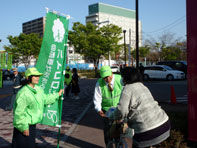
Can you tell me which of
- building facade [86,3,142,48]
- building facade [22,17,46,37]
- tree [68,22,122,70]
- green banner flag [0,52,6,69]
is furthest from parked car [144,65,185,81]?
building facade [22,17,46,37]

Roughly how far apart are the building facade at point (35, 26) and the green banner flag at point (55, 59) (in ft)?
419

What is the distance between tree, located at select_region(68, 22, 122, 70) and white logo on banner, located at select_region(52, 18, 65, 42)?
35065mm

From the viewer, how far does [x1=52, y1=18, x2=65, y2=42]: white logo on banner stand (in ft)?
14.5

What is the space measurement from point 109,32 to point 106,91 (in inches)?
1487

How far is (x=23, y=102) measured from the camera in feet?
10.7

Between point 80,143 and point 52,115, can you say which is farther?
point 80,143

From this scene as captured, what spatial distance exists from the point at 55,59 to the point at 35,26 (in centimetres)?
13838

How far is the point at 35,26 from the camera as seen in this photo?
135250 millimetres

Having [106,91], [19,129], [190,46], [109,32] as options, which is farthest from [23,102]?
[109,32]

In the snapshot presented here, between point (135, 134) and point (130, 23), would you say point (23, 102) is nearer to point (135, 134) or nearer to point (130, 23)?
point (135, 134)

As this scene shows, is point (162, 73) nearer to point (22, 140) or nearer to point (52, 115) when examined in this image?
point (52, 115)

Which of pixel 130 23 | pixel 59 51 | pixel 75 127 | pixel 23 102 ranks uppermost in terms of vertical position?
pixel 130 23

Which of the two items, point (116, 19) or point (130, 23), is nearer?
point (116, 19)

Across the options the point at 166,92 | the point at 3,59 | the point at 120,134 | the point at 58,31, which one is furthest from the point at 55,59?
the point at 3,59
